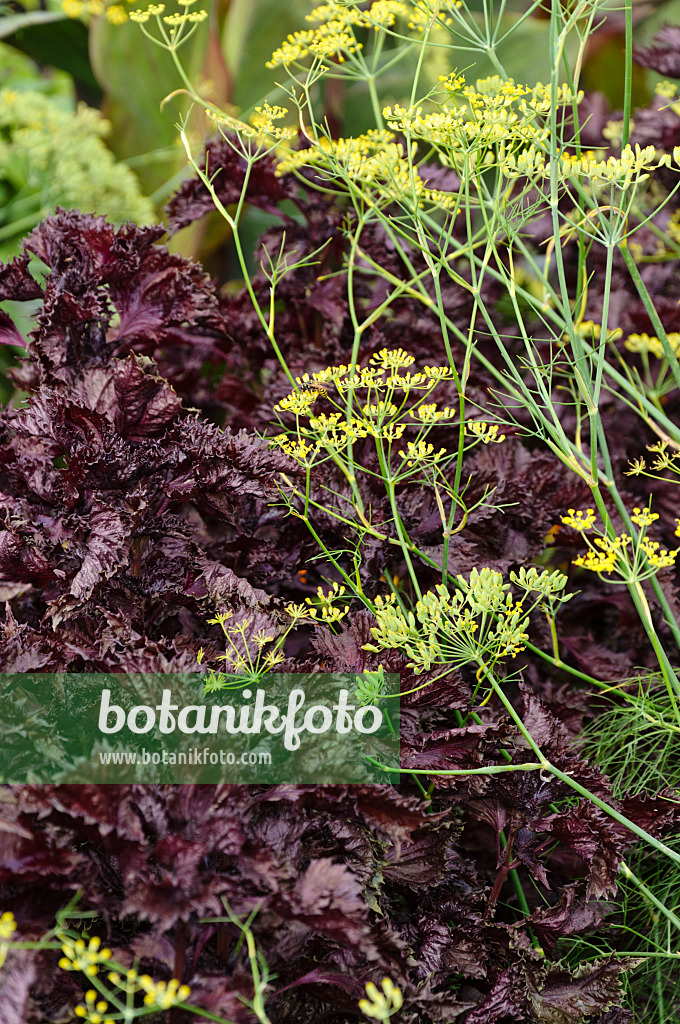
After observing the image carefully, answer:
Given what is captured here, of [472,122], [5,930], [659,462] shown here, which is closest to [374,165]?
[472,122]

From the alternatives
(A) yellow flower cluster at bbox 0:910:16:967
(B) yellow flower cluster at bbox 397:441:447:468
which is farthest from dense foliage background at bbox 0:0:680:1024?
(B) yellow flower cluster at bbox 397:441:447:468

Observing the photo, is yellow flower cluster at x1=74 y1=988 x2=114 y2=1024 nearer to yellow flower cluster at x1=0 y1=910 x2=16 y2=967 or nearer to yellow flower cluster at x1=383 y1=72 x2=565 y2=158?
yellow flower cluster at x1=0 y1=910 x2=16 y2=967

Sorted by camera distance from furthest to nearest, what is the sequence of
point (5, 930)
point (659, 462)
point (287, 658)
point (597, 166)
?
point (659, 462) < point (287, 658) < point (597, 166) < point (5, 930)

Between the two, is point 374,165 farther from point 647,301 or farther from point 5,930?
point 5,930

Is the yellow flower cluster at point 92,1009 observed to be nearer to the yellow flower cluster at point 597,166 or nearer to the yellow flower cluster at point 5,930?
A: the yellow flower cluster at point 5,930

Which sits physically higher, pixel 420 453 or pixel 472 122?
pixel 472 122

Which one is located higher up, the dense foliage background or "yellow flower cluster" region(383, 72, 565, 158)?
"yellow flower cluster" region(383, 72, 565, 158)

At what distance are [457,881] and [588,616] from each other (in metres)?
0.45

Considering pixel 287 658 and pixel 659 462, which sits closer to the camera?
pixel 287 658

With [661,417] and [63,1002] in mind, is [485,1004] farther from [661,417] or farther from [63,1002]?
[661,417]

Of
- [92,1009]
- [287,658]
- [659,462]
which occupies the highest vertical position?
[659,462]

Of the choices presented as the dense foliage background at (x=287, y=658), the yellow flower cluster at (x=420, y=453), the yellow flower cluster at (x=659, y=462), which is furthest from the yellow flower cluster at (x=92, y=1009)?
the yellow flower cluster at (x=659, y=462)

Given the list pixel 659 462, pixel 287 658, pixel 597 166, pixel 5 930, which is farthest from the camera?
pixel 659 462

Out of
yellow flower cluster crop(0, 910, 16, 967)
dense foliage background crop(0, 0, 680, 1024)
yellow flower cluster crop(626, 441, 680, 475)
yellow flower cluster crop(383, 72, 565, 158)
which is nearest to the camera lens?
yellow flower cluster crop(0, 910, 16, 967)
